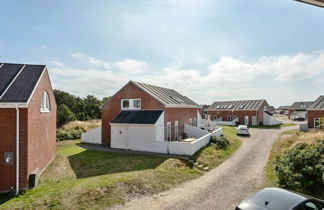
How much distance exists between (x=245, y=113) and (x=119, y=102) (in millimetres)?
31845

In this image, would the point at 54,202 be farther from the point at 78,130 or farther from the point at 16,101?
the point at 78,130

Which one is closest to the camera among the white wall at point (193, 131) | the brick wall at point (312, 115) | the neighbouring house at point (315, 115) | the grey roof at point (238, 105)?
the white wall at point (193, 131)

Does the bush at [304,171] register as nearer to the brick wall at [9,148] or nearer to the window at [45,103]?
the brick wall at [9,148]

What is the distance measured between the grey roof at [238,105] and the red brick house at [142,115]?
24.9 metres

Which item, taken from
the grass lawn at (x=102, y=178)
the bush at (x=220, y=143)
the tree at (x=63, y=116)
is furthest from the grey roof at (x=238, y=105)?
the tree at (x=63, y=116)

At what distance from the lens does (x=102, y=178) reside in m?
12.4

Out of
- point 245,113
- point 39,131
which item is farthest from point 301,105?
point 39,131

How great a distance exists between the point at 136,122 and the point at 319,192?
14.6 m

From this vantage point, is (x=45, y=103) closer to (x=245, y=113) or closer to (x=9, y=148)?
(x=9, y=148)

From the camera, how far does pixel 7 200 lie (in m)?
9.80

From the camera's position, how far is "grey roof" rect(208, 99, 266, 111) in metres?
45.9

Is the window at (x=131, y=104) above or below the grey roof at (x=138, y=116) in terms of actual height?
above

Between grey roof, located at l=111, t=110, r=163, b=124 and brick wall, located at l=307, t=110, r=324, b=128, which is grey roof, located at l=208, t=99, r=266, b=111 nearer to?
brick wall, located at l=307, t=110, r=324, b=128

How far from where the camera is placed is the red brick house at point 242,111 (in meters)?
44.8
